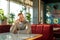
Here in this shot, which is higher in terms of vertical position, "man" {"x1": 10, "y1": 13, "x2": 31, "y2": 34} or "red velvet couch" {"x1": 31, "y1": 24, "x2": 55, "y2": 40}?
"man" {"x1": 10, "y1": 13, "x2": 31, "y2": 34}

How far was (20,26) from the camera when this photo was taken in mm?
3977

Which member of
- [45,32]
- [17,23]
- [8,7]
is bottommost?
[45,32]

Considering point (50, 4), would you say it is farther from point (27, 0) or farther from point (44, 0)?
point (27, 0)

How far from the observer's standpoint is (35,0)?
12477mm

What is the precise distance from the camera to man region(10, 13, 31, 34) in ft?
12.8

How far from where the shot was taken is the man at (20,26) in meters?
3.92

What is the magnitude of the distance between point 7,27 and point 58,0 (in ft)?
36.5

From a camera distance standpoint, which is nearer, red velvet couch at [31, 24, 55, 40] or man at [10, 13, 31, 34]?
man at [10, 13, 31, 34]

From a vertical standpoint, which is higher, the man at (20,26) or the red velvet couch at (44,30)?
the man at (20,26)

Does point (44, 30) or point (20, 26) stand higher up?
point (20, 26)

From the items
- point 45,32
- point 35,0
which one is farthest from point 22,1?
point 45,32

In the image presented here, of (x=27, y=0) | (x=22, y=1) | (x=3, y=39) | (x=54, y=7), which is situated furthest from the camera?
(x=54, y=7)

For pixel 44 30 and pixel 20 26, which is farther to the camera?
pixel 44 30

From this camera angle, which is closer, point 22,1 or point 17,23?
point 17,23
